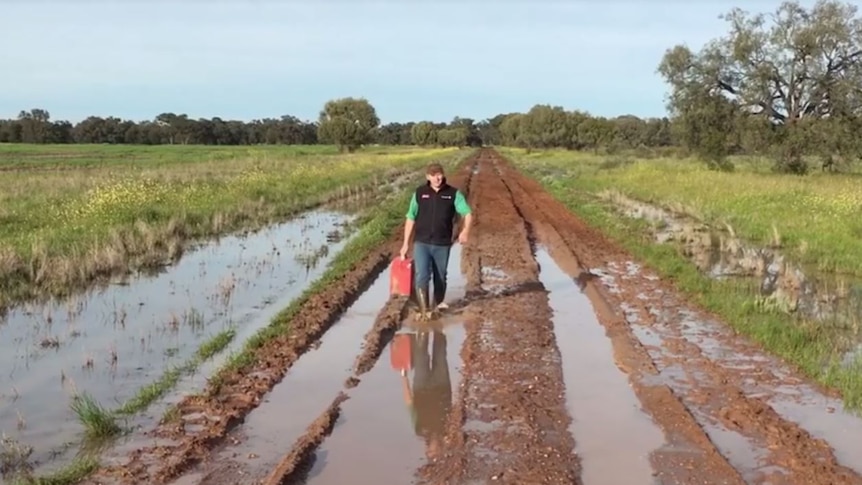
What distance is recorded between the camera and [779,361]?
340 inches

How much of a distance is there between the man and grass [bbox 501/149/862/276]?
830 centimetres

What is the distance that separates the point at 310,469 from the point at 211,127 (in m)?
130

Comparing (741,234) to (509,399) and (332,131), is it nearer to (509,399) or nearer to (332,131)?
(509,399)

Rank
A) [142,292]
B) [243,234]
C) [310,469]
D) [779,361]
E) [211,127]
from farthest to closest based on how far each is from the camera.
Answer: [211,127]
[243,234]
[142,292]
[779,361]
[310,469]

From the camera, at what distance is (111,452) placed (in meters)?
5.96

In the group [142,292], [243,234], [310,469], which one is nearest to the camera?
[310,469]

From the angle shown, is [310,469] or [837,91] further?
[837,91]

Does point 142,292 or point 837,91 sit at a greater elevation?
point 837,91

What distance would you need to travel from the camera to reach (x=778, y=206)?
2348 centimetres

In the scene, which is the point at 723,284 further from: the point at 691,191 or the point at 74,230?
the point at 691,191

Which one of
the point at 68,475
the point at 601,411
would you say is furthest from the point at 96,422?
the point at 601,411

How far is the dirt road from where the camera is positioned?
5660 mm

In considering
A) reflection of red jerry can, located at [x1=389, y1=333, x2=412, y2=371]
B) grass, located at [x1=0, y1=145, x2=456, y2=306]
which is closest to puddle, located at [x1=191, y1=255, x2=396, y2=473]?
reflection of red jerry can, located at [x1=389, y1=333, x2=412, y2=371]

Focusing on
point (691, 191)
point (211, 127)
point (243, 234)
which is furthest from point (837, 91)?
point (211, 127)
